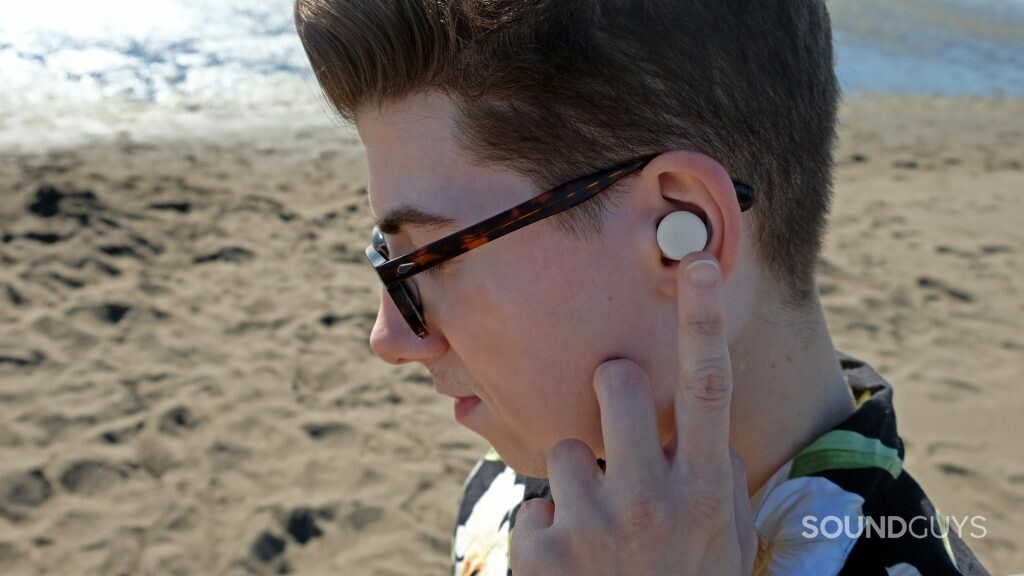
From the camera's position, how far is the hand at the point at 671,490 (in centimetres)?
131

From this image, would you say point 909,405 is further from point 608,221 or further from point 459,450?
point 608,221

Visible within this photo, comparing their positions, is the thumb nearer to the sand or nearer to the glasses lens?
the glasses lens

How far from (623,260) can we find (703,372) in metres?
0.23

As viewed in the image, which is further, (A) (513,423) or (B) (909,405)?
(B) (909,405)

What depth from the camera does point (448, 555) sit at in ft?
13.2

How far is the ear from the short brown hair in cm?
6

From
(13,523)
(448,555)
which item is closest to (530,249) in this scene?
(448,555)

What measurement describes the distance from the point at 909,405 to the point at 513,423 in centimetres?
438

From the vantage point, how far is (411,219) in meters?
1.51

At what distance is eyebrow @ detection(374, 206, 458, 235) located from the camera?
1.49 meters

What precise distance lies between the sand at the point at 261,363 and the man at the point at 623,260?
2.66m

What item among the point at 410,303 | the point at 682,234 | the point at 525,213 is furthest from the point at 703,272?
the point at 410,303

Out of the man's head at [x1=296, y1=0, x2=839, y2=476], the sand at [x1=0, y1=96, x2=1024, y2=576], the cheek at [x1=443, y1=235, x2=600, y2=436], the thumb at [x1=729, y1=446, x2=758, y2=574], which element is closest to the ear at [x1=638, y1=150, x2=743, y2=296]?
the man's head at [x1=296, y1=0, x2=839, y2=476]

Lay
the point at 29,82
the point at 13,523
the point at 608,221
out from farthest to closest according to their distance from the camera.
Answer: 1. the point at 29,82
2. the point at 13,523
3. the point at 608,221
